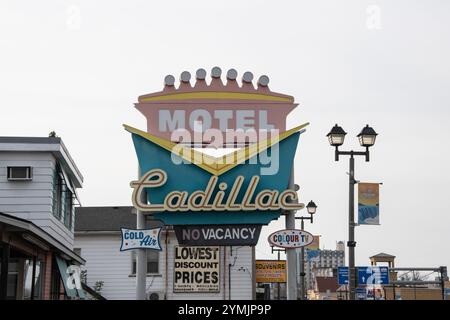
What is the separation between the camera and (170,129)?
2584 cm

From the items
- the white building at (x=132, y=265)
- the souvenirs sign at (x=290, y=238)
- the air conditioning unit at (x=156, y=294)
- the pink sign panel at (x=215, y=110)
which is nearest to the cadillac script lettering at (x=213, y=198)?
the souvenirs sign at (x=290, y=238)

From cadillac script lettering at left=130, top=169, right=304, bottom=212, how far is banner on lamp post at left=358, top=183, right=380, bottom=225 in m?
2.71

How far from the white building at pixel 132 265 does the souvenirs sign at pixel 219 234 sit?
56.7 ft

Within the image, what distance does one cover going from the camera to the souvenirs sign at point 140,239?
23641 millimetres

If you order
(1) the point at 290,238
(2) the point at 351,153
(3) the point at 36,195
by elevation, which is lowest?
(1) the point at 290,238

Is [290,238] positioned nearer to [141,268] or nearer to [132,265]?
[141,268]

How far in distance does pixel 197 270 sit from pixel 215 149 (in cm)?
1967

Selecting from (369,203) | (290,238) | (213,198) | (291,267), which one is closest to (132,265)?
(213,198)

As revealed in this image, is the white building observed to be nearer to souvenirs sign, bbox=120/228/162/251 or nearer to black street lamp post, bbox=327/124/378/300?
souvenirs sign, bbox=120/228/162/251

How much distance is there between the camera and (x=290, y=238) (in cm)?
2439
